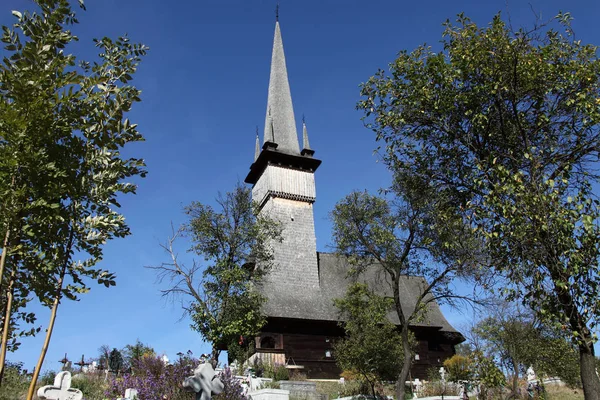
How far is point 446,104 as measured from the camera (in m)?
10.5

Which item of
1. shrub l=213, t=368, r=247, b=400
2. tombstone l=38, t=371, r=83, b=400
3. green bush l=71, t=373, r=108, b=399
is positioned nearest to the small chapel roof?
green bush l=71, t=373, r=108, b=399

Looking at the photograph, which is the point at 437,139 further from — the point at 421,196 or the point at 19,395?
the point at 19,395

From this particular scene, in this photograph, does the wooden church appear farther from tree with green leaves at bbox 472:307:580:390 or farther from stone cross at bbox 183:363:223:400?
stone cross at bbox 183:363:223:400

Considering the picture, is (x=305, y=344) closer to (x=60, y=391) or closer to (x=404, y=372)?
(x=404, y=372)

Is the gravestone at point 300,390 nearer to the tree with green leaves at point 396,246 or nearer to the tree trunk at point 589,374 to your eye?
the tree with green leaves at point 396,246

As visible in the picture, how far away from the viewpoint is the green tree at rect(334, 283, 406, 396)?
22.4m

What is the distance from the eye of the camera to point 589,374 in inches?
330

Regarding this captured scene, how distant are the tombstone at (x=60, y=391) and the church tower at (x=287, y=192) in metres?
21.7

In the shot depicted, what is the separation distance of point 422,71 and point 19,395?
18.2m

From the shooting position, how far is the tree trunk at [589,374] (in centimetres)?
828

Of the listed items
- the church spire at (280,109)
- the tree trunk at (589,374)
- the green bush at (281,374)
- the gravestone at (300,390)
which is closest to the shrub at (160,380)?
the gravestone at (300,390)

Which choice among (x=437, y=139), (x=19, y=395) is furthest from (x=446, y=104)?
(x=19, y=395)

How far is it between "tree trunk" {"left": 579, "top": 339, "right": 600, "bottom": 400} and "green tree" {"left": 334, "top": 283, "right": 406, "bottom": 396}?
47.2 feet

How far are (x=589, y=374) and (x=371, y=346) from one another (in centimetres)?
1448
